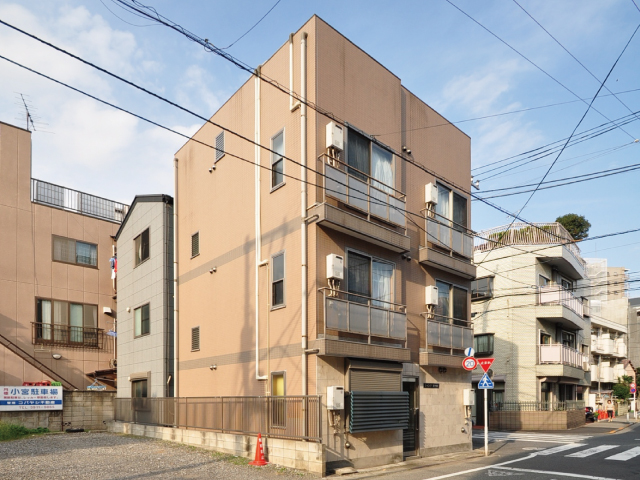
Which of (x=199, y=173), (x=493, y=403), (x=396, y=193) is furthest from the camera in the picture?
(x=493, y=403)

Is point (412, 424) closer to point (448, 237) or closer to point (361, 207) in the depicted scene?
point (448, 237)

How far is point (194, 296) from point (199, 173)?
4.55 meters

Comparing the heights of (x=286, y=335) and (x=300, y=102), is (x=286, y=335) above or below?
below

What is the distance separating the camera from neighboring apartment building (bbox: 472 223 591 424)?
33.0 m

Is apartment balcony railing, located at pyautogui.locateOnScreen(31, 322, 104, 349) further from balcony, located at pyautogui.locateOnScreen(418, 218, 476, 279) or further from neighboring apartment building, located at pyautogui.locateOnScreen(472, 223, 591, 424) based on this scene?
neighboring apartment building, located at pyautogui.locateOnScreen(472, 223, 591, 424)

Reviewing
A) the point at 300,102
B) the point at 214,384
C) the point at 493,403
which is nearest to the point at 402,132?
the point at 300,102

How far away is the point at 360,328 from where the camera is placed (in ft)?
49.7

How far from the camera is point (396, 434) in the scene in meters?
15.9

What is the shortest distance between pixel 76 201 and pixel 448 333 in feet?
70.4

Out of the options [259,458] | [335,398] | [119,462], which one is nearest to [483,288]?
[335,398]

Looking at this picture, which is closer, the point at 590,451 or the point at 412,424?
the point at 412,424

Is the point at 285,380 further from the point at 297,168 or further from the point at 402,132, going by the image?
the point at 402,132

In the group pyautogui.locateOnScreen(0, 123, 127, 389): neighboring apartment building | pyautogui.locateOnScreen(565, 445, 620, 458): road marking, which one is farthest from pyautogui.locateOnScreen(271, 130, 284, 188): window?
pyautogui.locateOnScreen(0, 123, 127, 389): neighboring apartment building

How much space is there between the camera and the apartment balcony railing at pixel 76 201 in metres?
29.0
